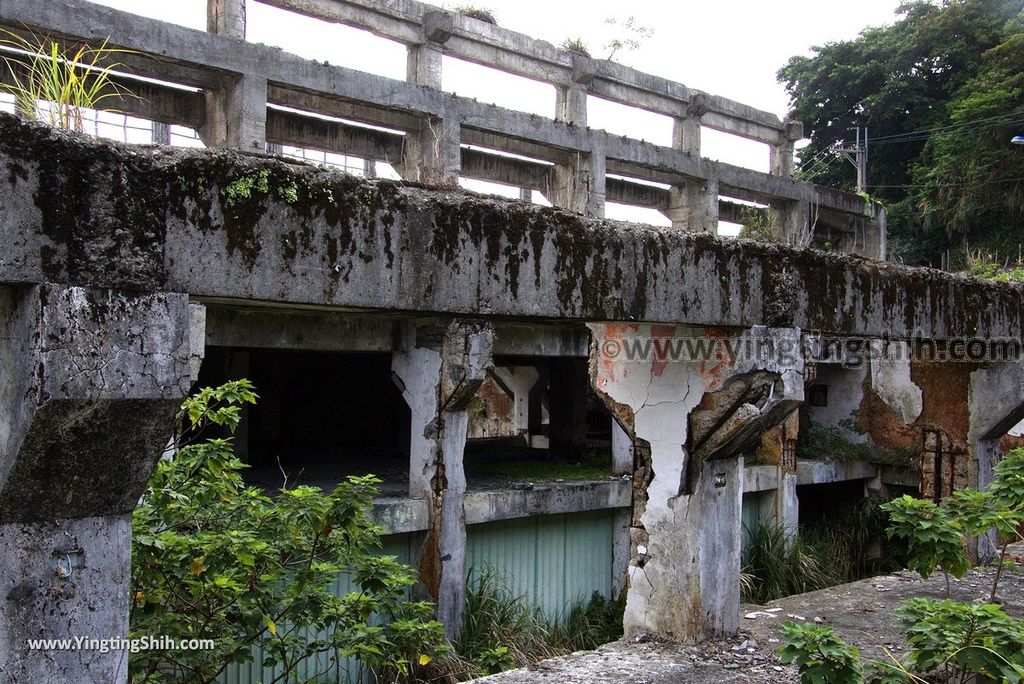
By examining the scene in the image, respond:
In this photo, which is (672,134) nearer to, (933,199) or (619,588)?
(619,588)

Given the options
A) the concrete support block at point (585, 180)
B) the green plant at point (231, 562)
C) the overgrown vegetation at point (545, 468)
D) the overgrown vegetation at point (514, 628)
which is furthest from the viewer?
the concrete support block at point (585, 180)

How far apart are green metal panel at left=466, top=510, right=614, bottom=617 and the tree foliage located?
14300 mm

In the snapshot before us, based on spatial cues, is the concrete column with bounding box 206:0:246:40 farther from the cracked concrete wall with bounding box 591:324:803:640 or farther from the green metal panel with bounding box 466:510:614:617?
the cracked concrete wall with bounding box 591:324:803:640

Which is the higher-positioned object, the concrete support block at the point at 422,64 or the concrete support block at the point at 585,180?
the concrete support block at the point at 422,64

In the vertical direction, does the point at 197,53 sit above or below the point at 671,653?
above

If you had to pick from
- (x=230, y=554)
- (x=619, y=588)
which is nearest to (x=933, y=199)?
(x=619, y=588)

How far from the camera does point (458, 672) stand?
7859 mm

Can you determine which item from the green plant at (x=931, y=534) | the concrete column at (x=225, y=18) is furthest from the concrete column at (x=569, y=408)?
the green plant at (x=931, y=534)

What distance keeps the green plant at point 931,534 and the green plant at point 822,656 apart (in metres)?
1.41

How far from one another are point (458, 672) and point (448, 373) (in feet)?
8.80

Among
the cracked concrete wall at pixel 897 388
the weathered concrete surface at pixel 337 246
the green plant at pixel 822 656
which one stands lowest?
the green plant at pixel 822 656

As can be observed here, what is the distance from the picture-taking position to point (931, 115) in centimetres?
2317

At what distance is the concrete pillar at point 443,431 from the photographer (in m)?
8.48

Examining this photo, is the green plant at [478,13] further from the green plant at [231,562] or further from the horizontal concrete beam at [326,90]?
the green plant at [231,562]
